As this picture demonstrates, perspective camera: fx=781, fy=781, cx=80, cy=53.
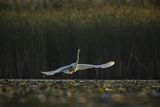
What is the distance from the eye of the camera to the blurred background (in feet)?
68.7

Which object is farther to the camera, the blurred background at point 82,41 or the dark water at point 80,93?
the blurred background at point 82,41

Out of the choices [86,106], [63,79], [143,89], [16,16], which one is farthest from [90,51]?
[86,106]

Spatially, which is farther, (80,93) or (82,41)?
(82,41)

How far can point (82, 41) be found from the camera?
21.5 metres

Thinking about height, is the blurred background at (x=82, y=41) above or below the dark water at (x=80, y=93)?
above

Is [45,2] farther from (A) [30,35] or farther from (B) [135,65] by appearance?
(B) [135,65]

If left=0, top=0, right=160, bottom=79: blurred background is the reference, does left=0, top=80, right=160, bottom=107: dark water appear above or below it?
below

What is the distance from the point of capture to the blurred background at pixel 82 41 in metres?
20.9

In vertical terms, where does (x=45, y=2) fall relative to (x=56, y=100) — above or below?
above

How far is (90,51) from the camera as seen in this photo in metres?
21.4

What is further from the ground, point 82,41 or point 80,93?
point 82,41

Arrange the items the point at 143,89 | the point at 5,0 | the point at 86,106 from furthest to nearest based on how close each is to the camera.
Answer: the point at 5,0 → the point at 143,89 → the point at 86,106

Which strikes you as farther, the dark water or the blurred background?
the blurred background

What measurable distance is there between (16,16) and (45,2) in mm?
1879
